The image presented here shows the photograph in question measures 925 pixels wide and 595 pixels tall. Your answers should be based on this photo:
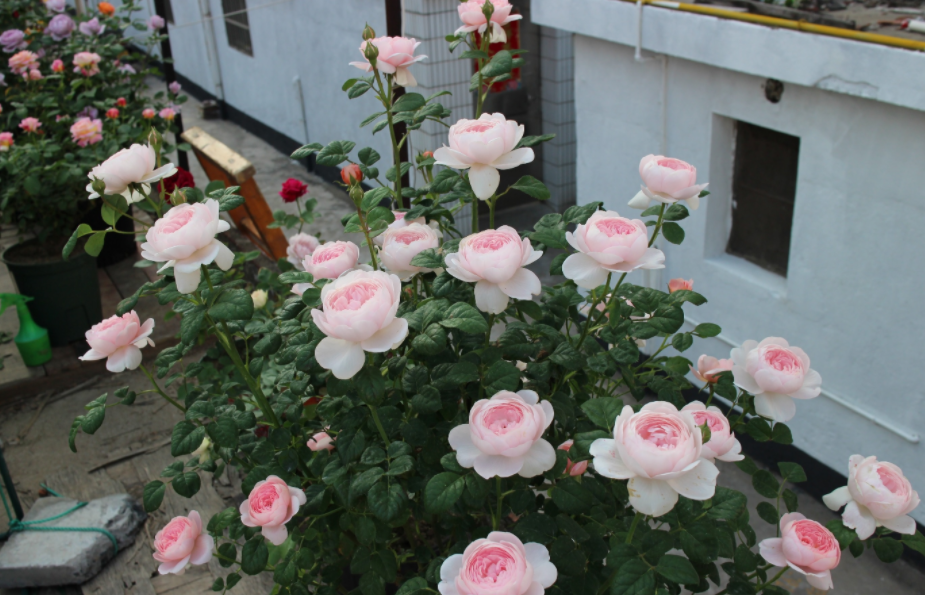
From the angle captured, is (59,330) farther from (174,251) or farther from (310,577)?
(174,251)

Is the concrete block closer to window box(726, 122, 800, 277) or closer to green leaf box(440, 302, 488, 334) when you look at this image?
green leaf box(440, 302, 488, 334)

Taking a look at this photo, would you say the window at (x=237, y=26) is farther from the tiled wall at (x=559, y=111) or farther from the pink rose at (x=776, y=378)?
the pink rose at (x=776, y=378)

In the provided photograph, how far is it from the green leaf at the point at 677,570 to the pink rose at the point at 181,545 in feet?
3.00

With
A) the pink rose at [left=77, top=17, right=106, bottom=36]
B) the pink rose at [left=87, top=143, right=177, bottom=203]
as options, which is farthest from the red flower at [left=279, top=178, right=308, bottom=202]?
the pink rose at [left=77, top=17, right=106, bottom=36]

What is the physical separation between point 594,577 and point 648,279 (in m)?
3.08

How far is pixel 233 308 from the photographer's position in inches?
49.8

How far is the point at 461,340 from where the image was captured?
1369 millimetres

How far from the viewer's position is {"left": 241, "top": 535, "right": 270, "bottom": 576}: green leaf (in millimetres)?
1378

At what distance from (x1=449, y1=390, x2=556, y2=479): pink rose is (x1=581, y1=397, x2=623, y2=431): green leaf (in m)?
0.07

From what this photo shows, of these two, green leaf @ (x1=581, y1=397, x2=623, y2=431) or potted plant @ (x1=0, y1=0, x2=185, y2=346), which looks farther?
potted plant @ (x1=0, y1=0, x2=185, y2=346)

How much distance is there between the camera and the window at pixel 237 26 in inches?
344

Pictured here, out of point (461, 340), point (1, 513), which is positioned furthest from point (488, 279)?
point (1, 513)

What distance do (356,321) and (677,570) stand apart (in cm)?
58

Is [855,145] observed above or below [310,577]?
above
